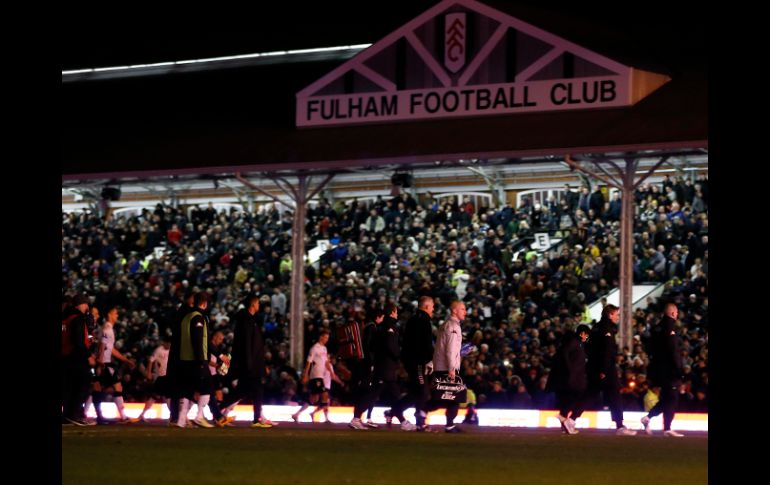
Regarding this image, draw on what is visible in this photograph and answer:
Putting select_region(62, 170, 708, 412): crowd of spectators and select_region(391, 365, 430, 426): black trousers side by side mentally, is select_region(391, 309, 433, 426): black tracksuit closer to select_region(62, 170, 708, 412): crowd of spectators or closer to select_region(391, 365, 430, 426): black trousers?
select_region(391, 365, 430, 426): black trousers

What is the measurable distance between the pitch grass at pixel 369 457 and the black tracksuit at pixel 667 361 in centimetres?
57

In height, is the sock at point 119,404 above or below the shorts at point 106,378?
below

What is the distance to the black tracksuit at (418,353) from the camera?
54.0ft

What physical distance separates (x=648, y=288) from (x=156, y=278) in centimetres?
1204

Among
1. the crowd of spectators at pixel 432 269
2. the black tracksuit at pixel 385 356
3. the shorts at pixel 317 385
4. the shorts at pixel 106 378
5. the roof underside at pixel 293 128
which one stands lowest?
the shorts at pixel 317 385

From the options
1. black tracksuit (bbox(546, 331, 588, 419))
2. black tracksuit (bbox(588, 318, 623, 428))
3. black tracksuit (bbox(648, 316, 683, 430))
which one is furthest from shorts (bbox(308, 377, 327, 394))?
black tracksuit (bbox(648, 316, 683, 430))

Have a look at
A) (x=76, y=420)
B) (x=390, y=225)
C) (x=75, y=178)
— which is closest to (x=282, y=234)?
(x=390, y=225)

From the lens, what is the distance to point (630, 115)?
24109 mm

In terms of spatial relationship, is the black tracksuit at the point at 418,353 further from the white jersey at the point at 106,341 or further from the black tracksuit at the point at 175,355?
the white jersey at the point at 106,341

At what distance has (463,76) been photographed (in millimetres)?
26422

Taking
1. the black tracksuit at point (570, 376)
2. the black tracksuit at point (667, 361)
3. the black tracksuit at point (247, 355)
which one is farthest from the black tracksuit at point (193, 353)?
the black tracksuit at point (667, 361)

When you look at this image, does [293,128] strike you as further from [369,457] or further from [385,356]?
[369,457]
